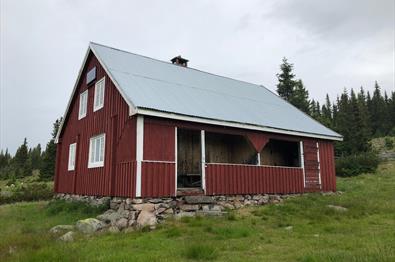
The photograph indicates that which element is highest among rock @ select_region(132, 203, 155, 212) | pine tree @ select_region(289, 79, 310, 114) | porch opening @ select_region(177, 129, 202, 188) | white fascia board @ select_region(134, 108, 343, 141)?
pine tree @ select_region(289, 79, 310, 114)

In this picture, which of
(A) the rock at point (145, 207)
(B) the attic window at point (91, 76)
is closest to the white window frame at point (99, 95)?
(B) the attic window at point (91, 76)

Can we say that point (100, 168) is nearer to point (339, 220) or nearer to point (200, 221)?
point (200, 221)

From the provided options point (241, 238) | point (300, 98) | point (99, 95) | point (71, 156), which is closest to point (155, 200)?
point (241, 238)

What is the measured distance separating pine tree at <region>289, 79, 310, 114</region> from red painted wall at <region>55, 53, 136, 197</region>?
29.8m

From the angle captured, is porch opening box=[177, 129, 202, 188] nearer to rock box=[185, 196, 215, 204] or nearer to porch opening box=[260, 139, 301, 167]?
rock box=[185, 196, 215, 204]

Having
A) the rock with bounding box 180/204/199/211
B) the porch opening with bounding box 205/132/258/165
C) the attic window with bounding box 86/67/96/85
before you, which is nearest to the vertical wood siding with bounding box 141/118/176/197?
the rock with bounding box 180/204/199/211

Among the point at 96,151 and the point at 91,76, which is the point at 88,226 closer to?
the point at 96,151

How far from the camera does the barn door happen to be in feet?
60.3

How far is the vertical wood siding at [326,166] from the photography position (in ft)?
63.2

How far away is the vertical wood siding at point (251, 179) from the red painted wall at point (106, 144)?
324 centimetres

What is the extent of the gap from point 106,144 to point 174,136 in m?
3.27

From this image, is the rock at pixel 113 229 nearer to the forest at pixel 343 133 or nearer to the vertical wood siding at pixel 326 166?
the vertical wood siding at pixel 326 166

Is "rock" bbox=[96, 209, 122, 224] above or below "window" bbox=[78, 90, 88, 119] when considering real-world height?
below

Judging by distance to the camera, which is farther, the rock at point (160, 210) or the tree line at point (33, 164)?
the tree line at point (33, 164)
